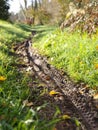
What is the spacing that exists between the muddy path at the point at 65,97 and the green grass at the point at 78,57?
6.6 inches

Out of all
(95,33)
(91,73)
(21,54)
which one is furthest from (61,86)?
(21,54)

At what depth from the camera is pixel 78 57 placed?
627cm

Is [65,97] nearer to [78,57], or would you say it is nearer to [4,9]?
[78,57]

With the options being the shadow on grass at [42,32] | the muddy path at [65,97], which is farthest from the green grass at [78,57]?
the shadow on grass at [42,32]

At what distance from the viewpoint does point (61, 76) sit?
5906 millimetres

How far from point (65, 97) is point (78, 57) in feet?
5.79

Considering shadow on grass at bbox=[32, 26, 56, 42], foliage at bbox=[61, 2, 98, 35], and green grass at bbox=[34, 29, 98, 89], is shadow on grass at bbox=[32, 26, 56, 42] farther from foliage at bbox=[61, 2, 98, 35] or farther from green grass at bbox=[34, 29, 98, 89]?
green grass at bbox=[34, 29, 98, 89]

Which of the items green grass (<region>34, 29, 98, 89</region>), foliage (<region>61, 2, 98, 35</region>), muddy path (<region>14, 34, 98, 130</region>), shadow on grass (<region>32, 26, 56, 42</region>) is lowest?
shadow on grass (<region>32, 26, 56, 42</region>)

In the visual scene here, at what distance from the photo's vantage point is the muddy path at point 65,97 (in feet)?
12.6

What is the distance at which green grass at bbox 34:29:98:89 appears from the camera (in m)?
5.55

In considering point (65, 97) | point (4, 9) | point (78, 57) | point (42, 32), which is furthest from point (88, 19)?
point (4, 9)

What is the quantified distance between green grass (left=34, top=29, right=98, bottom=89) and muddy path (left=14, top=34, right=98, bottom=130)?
17 cm

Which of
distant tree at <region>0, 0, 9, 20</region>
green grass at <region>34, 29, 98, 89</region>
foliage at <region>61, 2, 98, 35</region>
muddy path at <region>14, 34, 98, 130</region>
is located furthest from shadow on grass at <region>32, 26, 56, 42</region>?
distant tree at <region>0, 0, 9, 20</region>

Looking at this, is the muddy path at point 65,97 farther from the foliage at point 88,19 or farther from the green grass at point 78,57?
the foliage at point 88,19
